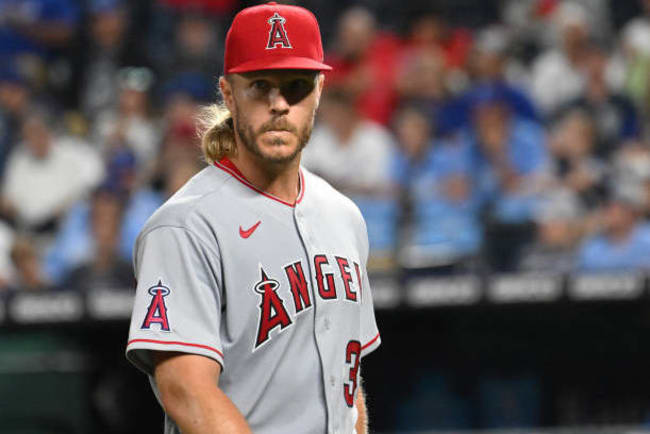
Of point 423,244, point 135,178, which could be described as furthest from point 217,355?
point 135,178

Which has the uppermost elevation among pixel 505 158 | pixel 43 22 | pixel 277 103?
pixel 43 22

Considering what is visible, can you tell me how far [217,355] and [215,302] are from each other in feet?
0.35

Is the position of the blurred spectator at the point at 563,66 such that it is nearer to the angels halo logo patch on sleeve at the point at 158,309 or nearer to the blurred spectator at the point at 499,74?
the blurred spectator at the point at 499,74

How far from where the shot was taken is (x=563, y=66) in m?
8.08

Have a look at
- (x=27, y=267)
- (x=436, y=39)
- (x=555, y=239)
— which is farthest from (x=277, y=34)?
(x=436, y=39)

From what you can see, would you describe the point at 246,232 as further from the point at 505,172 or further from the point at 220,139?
the point at 505,172

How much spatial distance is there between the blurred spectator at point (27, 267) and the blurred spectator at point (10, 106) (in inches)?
33.1

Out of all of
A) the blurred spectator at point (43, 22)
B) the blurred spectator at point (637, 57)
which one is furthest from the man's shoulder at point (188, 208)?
the blurred spectator at point (43, 22)

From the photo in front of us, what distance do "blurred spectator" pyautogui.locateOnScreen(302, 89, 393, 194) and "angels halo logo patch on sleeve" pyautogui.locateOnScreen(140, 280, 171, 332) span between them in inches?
183

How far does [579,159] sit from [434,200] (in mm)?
968

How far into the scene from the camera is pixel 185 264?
222 centimetres

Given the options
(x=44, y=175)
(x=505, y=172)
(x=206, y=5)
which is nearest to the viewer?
(x=505, y=172)

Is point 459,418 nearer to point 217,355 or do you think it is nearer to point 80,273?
point 80,273

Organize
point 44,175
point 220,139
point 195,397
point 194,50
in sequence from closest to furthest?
point 195,397
point 220,139
point 44,175
point 194,50
